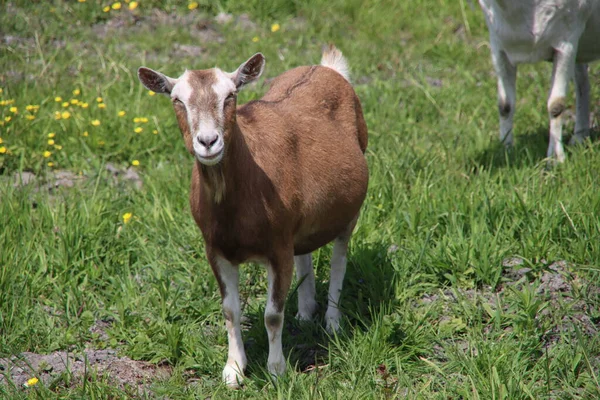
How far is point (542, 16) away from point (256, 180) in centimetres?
343

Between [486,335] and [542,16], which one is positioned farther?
[542,16]

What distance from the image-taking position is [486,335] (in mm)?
4473

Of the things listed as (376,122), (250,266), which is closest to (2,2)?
(376,122)

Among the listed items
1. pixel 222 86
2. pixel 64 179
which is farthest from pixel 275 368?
pixel 64 179

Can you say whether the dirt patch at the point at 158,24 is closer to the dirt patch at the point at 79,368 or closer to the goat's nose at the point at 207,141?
the dirt patch at the point at 79,368

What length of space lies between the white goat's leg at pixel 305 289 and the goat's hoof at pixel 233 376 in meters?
0.72

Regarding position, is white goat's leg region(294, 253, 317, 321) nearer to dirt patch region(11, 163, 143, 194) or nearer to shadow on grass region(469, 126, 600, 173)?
shadow on grass region(469, 126, 600, 173)

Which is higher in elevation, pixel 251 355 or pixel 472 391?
pixel 472 391

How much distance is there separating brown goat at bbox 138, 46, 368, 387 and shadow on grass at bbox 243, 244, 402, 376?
0.11 m

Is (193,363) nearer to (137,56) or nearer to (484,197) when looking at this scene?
(484,197)

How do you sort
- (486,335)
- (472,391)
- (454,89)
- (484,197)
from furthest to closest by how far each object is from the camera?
(454,89) < (484,197) < (486,335) < (472,391)

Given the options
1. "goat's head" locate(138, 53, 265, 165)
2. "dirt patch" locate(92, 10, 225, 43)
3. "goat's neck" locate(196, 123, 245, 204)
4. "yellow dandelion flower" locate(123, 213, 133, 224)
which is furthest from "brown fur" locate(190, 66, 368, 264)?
"dirt patch" locate(92, 10, 225, 43)

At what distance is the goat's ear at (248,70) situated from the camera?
400 centimetres

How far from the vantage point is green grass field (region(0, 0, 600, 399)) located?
424cm
